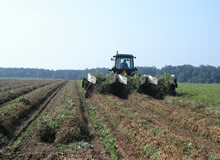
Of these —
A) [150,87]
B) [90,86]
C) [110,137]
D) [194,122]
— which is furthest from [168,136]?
[90,86]

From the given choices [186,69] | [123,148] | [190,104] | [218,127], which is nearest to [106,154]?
[123,148]

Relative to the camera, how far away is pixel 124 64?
58.2 feet

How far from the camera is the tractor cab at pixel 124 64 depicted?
17516mm

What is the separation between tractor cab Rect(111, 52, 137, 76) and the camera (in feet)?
57.5

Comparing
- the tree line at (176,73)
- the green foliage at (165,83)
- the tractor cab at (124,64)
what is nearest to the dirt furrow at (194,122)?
the green foliage at (165,83)

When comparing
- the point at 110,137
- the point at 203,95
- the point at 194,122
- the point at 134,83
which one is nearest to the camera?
the point at 110,137

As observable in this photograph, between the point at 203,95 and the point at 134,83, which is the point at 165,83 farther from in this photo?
the point at 203,95

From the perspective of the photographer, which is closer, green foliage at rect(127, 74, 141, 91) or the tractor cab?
green foliage at rect(127, 74, 141, 91)

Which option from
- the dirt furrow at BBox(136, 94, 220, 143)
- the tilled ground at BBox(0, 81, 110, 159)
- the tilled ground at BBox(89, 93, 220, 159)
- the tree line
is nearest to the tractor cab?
the dirt furrow at BBox(136, 94, 220, 143)

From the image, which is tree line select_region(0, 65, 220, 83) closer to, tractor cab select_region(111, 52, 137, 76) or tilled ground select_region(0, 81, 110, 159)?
tractor cab select_region(111, 52, 137, 76)

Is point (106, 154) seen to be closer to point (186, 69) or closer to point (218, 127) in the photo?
point (218, 127)

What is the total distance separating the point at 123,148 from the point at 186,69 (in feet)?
318

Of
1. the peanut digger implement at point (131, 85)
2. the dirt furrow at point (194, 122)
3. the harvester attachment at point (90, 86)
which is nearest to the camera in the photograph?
the dirt furrow at point (194, 122)

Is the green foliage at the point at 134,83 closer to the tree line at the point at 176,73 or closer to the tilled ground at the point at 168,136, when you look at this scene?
the tilled ground at the point at 168,136
